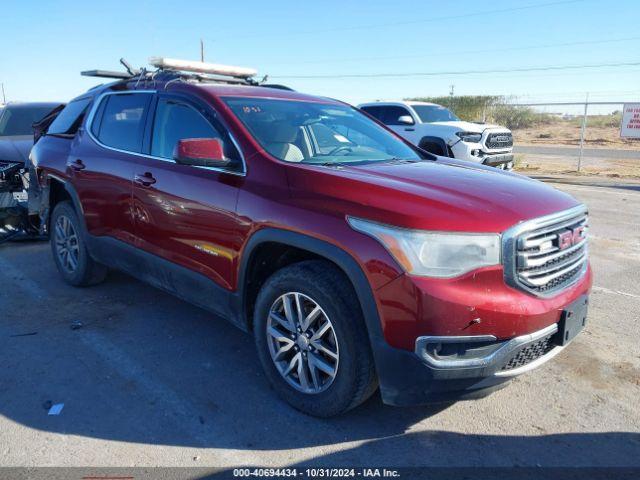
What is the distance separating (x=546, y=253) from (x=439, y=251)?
2.17ft

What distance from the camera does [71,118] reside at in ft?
17.5

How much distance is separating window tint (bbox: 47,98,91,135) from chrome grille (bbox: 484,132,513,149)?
10000mm

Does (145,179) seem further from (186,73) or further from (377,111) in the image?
(377,111)

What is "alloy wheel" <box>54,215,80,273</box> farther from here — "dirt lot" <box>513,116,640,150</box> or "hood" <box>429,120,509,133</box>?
"dirt lot" <box>513,116,640,150</box>

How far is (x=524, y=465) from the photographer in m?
2.67

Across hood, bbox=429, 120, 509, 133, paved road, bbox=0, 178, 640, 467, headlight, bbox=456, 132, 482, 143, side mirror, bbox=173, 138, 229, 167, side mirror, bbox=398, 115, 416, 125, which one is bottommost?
paved road, bbox=0, 178, 640, 467

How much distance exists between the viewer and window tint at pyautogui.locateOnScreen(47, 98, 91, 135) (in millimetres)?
5184

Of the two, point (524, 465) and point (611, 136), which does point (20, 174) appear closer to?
point (524, 465)

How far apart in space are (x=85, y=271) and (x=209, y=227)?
7.49 ft

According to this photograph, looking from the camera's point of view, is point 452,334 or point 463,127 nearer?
point 452,334

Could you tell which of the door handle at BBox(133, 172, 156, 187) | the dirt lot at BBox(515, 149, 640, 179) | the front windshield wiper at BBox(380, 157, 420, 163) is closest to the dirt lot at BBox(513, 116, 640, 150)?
the dirt lot at BBox(515, 149, 640, 179)

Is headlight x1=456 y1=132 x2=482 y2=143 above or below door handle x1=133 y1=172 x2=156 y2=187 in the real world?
above

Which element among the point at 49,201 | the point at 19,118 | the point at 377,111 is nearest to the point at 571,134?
the point at 377,111

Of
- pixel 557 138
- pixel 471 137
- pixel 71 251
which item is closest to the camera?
pixel 71 251
